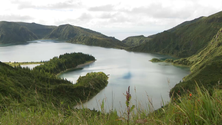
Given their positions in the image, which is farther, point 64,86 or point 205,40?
point 205,40

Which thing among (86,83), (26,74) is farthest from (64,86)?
(26,74)

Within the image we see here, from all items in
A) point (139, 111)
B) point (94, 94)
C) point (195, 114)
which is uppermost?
point (195, 114)

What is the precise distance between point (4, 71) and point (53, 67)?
4510 centimetres

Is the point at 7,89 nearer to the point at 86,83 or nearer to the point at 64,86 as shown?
the point at 64,86

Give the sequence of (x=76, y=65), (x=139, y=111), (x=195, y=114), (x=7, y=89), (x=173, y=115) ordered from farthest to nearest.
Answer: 1. (x=76, y=65)
2. (x=7, y=89)
3. (x=139, y=111)
4. (x=173, y=115)
5. (x=195, y=114)

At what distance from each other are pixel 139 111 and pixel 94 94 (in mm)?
61619

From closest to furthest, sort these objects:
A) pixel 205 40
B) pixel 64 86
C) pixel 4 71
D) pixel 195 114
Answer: pixel 195 114 < pixel 4 71 < pixel 64 86 < pixel 205 40

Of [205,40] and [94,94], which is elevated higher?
[205,40]

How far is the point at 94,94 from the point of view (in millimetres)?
65688

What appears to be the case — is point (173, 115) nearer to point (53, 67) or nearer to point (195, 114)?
point (195, 114)

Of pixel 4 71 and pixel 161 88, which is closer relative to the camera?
pixel 4 71

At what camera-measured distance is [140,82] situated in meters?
81.2

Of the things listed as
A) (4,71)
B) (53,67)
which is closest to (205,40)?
(53,67)

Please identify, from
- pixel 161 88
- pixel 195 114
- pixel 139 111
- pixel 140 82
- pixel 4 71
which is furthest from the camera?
pixel 140 82
